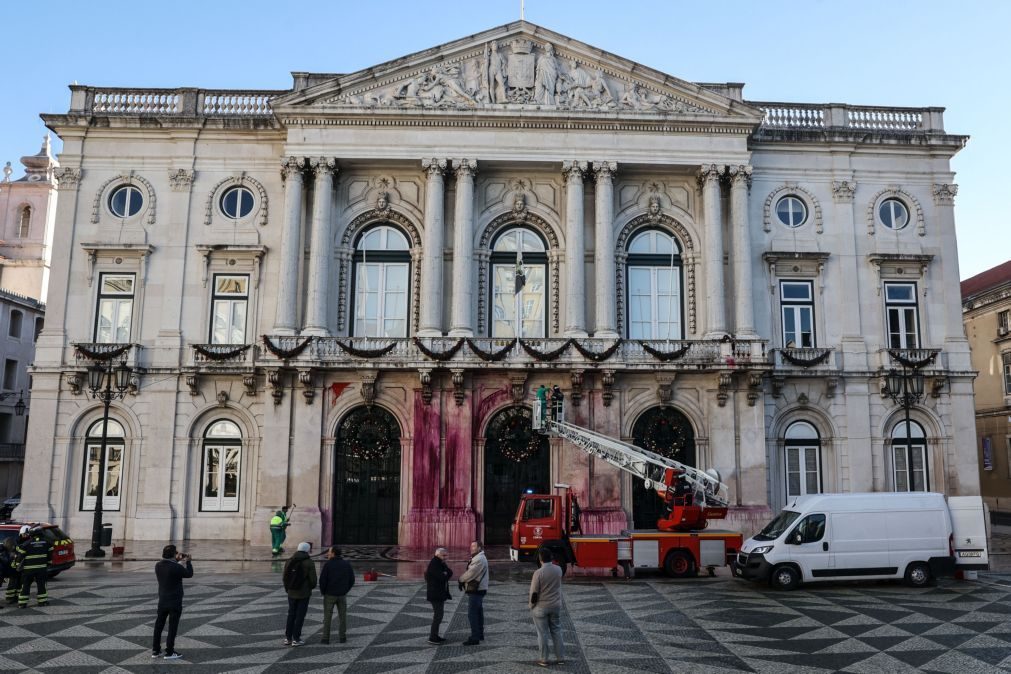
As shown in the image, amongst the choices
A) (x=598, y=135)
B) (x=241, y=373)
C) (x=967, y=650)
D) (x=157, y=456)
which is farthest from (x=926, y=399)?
(x=157, y=456)

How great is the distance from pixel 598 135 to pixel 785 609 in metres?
20.5

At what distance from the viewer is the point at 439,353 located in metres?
30.3

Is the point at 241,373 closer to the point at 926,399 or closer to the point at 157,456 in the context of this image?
the point at 157,456

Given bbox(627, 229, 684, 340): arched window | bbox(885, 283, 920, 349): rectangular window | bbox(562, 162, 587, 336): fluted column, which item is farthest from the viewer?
bbox(885, 283, 920, 349): rectangular window

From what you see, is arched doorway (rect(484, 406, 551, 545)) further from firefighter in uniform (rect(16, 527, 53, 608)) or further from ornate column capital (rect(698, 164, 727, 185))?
firefighter in uniform (rect(16, 527, 53, 608))

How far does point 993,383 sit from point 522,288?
32.3 meters

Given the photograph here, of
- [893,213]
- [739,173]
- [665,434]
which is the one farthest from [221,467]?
[893,213]

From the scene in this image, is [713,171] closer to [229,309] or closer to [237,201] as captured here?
[237,201]

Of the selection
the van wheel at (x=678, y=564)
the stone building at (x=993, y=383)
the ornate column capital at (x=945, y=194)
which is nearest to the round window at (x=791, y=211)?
the ornate column capital at (x=945, y=194)

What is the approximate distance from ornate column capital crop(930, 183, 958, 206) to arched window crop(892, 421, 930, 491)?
367 inches

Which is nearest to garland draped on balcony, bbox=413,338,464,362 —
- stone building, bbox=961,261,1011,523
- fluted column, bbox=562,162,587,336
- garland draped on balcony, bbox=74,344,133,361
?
fluted column, bbox=562,162,587,336

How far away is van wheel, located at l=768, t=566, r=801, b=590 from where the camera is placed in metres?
20.8

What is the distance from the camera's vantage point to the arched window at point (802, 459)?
32781 mm

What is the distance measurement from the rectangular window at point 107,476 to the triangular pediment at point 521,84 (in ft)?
50.7
